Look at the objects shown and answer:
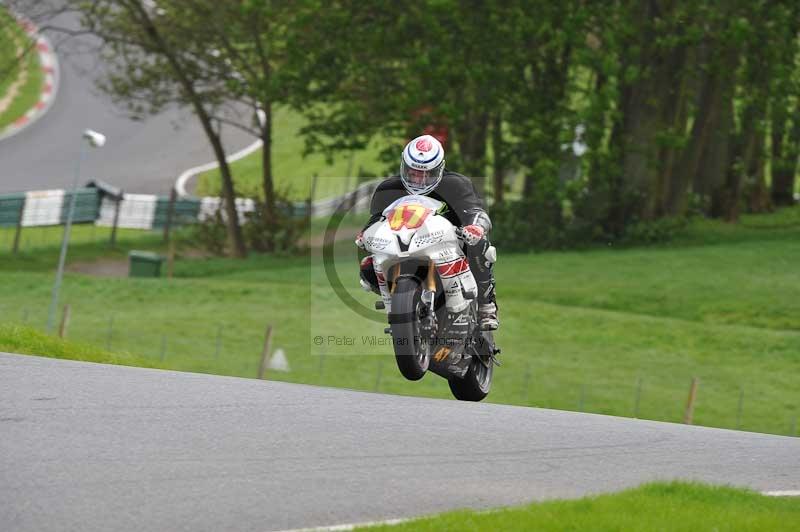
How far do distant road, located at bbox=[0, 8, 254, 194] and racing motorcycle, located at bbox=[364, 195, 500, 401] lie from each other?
158 ft

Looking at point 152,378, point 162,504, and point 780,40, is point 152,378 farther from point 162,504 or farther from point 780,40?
point 780,40

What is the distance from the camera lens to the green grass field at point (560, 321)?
32.2 m

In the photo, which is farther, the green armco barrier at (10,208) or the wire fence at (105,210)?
the green armco barrier at (10,208)

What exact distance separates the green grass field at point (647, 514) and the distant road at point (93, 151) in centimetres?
5284

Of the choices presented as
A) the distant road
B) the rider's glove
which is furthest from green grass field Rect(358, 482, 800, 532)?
the distant road

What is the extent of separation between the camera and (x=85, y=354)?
61.8 ft

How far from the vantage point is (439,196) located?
12891mm

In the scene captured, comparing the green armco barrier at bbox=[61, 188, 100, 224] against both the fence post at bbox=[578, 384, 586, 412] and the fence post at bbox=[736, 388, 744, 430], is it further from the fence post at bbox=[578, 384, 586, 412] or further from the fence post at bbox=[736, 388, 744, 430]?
the fence post at bbox=[736, 388, 744, 430]

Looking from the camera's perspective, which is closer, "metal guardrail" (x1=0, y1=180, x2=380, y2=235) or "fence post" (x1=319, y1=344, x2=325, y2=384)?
"fence post" (x1=319, y1=344, x2=325, y2=384)

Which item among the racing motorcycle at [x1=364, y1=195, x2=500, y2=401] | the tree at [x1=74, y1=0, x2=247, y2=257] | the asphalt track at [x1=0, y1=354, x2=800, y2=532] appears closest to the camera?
the asphalt track at [x1=0, y1=354, x2=800, y2=532]

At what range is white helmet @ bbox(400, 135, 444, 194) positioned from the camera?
40.8 ft

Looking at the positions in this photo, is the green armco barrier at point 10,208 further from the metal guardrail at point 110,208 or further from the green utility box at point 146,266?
the green utility box at point 146,266

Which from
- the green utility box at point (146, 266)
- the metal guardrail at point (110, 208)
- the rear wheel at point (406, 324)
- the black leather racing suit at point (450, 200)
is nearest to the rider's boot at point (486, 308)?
the black leather racing suit at point (450, 200)

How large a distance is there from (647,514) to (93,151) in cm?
6075
